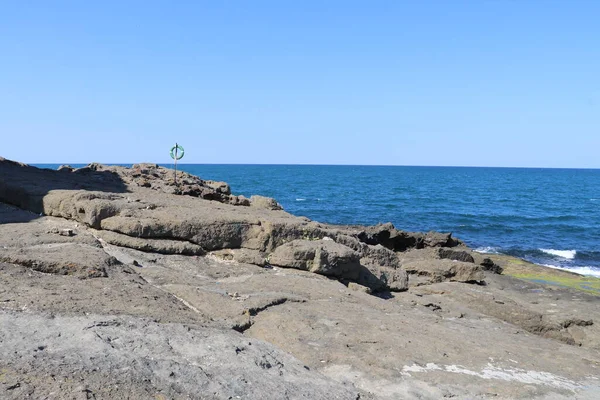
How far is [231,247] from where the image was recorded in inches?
405

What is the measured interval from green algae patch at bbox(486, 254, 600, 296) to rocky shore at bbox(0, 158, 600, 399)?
20.0 ft

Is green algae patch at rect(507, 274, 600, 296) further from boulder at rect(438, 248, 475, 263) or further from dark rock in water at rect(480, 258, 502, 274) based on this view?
boulder at rect(438, 248, 475, 263)

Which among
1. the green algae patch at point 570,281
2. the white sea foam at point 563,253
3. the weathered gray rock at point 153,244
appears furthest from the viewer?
the white sea foam at point 563,253

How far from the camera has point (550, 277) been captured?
67.2 ft

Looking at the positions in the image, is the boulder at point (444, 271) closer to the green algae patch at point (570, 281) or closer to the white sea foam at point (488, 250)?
the green algae patch at point (570, 281)

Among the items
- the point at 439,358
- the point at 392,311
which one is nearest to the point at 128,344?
the point at 439,358

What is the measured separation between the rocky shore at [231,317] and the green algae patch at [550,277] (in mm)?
6097

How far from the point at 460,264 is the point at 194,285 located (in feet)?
27.5

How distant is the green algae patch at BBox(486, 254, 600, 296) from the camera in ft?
63.2

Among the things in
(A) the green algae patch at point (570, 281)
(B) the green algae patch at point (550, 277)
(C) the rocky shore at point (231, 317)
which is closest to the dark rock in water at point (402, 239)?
(B) the green algae patch at point (550, 277)

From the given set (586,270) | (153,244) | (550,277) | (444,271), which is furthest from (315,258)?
(586,270)

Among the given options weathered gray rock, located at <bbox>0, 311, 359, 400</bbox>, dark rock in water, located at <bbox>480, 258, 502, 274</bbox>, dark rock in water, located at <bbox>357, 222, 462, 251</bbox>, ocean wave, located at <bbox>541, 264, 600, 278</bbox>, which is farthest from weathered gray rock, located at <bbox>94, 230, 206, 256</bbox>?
ocean wave, located at <bbox>541, 264, 600, 278</bbox>

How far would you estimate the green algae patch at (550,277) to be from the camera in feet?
63.2

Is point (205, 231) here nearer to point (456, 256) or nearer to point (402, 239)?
point (456, 256)
